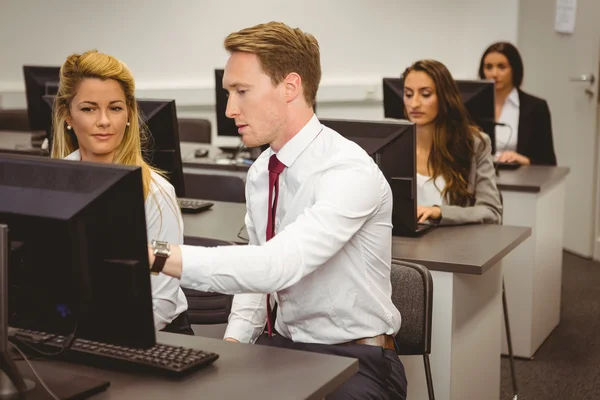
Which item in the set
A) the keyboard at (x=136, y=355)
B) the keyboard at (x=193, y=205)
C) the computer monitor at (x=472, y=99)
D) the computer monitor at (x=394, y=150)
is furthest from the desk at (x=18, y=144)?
the keyboard at (x=136, y=355)

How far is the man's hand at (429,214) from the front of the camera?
122 inches

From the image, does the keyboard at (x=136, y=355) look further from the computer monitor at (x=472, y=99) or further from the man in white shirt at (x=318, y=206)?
the computer monitor at (x=472, y=99)

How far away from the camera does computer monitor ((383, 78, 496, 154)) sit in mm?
4051

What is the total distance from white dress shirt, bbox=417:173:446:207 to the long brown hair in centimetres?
2

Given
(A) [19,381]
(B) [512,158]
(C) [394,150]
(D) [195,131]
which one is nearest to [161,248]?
(A) [19,381]

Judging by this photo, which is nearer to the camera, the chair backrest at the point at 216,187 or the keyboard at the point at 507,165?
the chair backrest at the point at 216,187

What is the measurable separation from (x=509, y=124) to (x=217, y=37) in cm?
252

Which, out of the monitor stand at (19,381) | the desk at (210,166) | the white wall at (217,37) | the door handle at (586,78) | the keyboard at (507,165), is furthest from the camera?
the white wall at (217,37)

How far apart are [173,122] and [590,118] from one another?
327cm

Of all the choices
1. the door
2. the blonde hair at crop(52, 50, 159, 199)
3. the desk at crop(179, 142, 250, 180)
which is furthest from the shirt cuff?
the door

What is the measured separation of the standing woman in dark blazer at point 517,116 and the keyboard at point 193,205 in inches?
72.7

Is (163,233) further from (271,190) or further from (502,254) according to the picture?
(502,254)

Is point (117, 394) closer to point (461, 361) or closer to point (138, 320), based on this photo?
point (138, 320)

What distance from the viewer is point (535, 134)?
482cm
